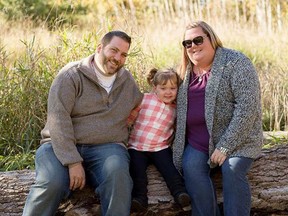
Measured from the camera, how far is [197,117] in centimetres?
383

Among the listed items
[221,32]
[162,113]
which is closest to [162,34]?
[221,32]

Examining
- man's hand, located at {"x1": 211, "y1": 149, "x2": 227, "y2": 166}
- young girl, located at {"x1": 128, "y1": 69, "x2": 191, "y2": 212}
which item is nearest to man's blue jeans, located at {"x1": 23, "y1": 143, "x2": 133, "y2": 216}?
young girl, located at {"x1": 128, "y1": 69, "x2": 191, "y2": 212}

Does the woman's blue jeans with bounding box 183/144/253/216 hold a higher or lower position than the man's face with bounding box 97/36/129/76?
lower

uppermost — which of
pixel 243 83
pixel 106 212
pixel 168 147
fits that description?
pixel 243 83

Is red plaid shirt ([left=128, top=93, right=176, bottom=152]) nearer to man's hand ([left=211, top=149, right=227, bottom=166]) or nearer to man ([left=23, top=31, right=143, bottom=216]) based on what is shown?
man ([left=23, top=31, right=143, bottom=216])

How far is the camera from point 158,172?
13.0 feet

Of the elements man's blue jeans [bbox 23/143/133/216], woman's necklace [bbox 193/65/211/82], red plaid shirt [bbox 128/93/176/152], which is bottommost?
man's blue jeans [bbox 23/143/133/216]

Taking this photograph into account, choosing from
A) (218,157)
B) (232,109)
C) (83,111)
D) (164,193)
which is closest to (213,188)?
(218,157)

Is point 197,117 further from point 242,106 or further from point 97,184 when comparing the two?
point 97,184

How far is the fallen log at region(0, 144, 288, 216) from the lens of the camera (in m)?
3.83

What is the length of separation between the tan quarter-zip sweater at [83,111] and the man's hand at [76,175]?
0.05 meters

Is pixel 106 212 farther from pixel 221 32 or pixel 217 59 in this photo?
pixel 221 32

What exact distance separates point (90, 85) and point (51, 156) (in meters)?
0.55

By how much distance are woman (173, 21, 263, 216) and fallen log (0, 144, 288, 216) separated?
0.25 m
